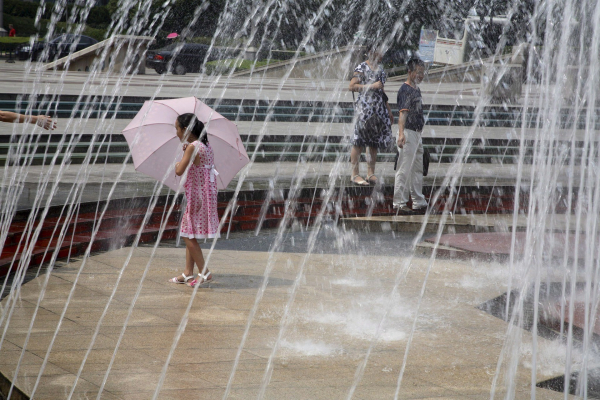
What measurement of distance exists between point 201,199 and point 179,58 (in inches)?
1099

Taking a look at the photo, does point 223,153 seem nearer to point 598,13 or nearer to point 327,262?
A: point 327,262

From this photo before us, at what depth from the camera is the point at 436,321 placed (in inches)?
193

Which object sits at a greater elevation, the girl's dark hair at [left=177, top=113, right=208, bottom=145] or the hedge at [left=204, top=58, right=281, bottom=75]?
the hedge at [left=204, top=58, right=281, bottom=75]

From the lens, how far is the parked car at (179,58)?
101ft

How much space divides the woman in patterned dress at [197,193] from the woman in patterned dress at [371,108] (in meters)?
3.67

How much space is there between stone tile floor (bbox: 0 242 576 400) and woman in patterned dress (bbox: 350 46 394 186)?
3.05 metres

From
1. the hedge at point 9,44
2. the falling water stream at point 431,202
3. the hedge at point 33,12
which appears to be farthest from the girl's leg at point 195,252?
the hedge at point 33,12

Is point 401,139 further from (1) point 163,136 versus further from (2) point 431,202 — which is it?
(1) point 163,136

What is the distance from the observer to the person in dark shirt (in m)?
8.02

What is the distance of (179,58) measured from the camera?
32406mm

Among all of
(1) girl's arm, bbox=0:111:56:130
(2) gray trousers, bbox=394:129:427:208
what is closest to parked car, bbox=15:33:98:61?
(2) gray trousers, bbox=394:129:427:208

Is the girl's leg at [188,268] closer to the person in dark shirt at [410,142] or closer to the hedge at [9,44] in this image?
the person in dark shirt at [410,142]

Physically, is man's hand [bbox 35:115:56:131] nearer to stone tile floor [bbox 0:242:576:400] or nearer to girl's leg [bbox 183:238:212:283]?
stone tile floor [bbox 0:242:576:400]

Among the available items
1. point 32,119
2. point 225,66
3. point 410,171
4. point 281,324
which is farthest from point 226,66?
point 281,324
